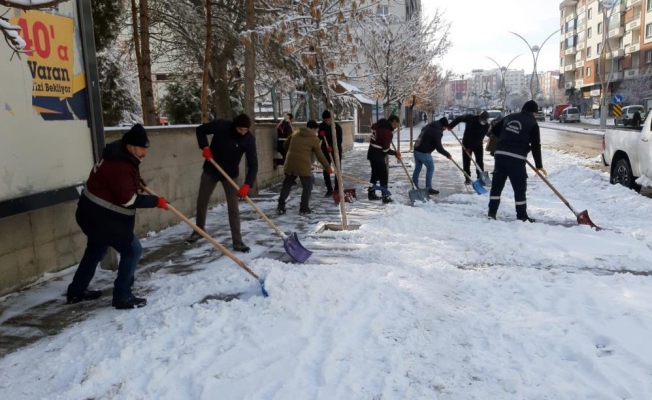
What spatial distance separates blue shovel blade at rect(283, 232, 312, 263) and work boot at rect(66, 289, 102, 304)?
1.92m

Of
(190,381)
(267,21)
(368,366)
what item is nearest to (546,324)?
(368,366)

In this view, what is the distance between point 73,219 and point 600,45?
2709 inches

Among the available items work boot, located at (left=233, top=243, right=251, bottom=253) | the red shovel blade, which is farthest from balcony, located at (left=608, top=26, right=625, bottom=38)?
work boot, located at (left=233, top=243, right=251, bottom=253)

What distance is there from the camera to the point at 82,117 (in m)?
5.03

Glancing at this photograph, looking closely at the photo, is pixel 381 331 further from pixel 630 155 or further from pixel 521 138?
pixel 630 155

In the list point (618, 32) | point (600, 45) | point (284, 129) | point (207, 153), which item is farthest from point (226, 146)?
point (600, 45)

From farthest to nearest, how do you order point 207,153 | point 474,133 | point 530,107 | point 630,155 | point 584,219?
point 474,133
point 630,155
point 530,107
point 584,219
point 207,153

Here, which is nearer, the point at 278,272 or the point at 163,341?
the point at 163,341

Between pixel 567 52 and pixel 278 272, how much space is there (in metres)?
81.6

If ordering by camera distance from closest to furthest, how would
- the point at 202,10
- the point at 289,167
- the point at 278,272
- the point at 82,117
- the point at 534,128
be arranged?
1. the point at 278,272
2. the point at 82,117
3. the point at 534,128
4. the point at 289,167
5. the point at 202,10

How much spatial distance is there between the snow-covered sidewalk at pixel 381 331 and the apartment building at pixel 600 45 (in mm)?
40106

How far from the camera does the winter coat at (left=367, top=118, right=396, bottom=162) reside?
920 cm

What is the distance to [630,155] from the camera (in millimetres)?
9133

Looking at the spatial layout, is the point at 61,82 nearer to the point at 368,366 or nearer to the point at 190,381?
the point at 190,381
